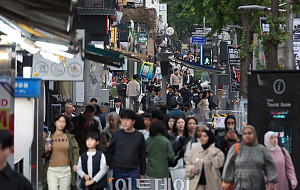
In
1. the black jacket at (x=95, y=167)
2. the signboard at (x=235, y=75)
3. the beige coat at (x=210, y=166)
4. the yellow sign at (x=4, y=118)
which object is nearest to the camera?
the yellow sign at (x=4, y=118)

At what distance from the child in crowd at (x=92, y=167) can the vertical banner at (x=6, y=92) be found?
13.0 feet

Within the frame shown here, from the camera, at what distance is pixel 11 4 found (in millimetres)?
9781

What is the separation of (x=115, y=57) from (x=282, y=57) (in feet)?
39.6

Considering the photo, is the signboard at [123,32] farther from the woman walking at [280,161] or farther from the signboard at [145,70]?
the woman walking at [280,161]

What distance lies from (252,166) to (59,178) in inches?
144

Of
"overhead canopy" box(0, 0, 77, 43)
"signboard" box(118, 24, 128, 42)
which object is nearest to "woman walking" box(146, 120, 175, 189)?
"overhead canopy" box(0, 0, 77, 43)

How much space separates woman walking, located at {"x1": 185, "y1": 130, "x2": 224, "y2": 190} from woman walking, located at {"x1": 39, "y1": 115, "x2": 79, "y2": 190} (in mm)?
2215

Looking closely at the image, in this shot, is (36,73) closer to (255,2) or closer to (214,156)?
(214,156)

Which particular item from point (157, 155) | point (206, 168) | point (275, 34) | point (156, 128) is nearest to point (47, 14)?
point (206, 168)

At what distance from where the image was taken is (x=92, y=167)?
1353cm

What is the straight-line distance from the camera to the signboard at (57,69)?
54.6 ft

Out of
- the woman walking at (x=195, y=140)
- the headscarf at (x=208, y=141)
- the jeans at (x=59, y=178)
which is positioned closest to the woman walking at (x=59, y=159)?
the jeans at (x=59, y=178)

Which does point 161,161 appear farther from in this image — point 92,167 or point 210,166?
point 92,167

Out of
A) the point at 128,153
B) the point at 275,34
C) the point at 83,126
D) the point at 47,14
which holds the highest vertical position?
the point at 275,34
